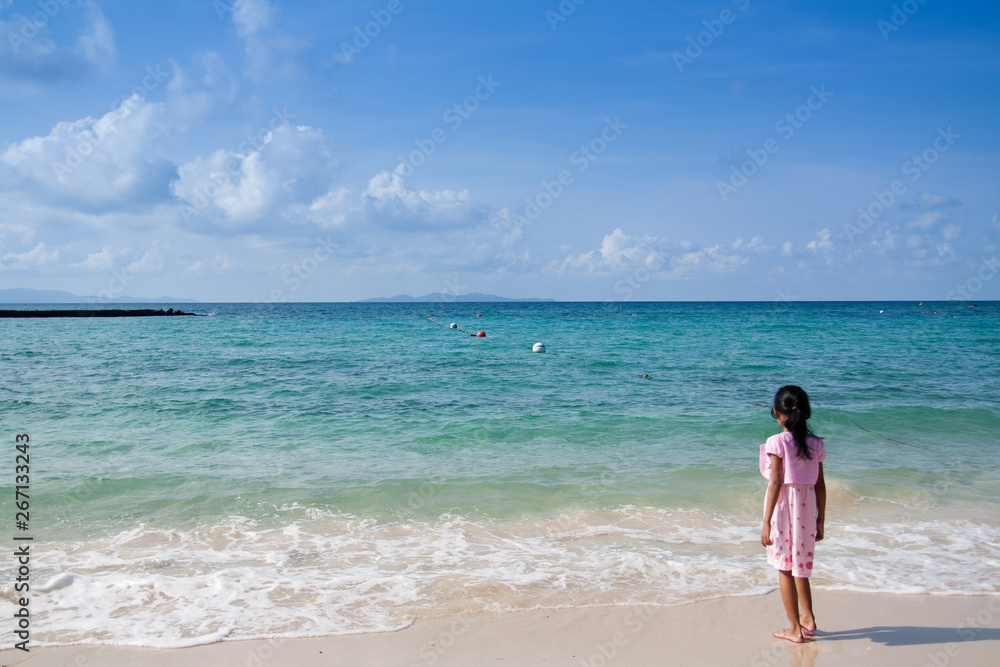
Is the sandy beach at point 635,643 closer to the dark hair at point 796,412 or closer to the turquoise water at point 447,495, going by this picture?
the turquoise water at point 447,495

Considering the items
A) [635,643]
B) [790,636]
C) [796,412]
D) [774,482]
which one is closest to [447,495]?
[635,643]

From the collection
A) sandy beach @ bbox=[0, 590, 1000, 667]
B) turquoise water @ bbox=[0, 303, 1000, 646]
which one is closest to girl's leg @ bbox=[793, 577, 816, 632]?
sandy beach @ bbox=[0, 590, 1000, 667]

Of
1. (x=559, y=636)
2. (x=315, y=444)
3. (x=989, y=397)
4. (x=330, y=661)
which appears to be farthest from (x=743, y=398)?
(x=330, y=661)

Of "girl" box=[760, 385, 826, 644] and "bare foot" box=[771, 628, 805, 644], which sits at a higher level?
"girl" box=[760, 385, 826, 644]

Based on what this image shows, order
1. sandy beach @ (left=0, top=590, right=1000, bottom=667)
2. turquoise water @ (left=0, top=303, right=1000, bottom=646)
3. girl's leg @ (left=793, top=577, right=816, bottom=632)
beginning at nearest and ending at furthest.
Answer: sandy beach @ (left=0, top=590, right=1000, bottom=667), girl's leg @ (left=793, top=577, right=816, bottom=632), turquoise water @ (left=0, top=303, right=1000, bottom=646)

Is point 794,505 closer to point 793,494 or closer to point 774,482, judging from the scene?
point 793,494

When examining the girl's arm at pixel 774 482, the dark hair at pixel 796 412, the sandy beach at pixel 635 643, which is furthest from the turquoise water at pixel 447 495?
the dark hair at pixel 796 412

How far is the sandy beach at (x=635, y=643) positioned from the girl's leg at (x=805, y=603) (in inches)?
4.5

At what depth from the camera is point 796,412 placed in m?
3.81

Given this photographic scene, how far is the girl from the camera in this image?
385cm

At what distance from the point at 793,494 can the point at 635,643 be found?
5.01ft

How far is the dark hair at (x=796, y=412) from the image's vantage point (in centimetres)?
380

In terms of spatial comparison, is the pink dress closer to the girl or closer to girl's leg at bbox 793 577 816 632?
the girl

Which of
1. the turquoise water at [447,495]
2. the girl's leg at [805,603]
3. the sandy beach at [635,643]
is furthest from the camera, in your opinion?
the turquoise water at [447,495]
